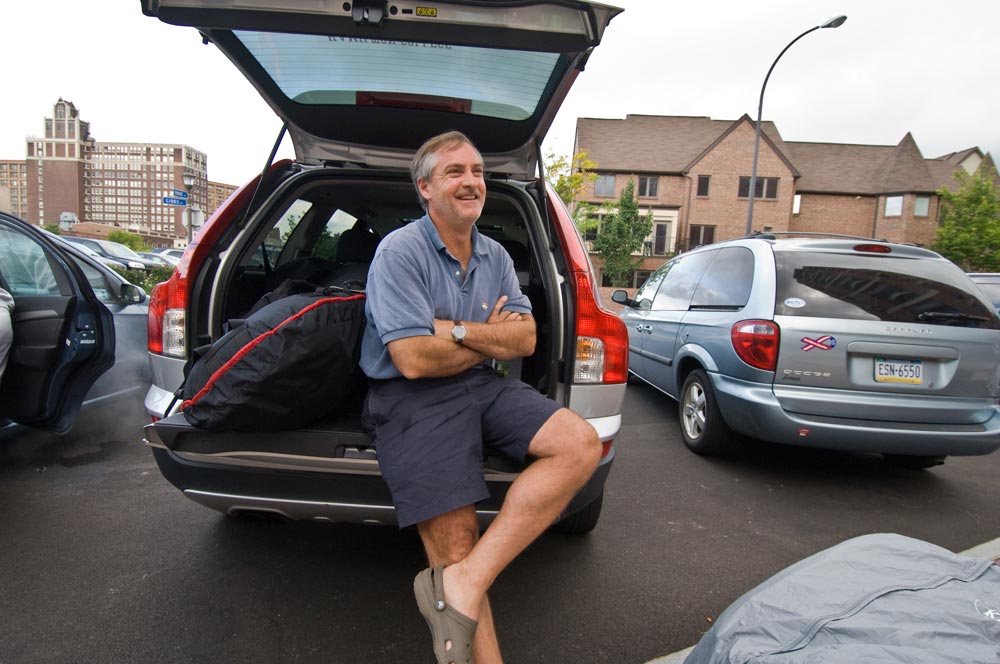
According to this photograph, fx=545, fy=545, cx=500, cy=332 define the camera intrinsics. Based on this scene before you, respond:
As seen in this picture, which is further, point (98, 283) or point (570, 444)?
point (98, 283)

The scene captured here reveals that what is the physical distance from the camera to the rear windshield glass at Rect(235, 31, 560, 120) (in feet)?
A: 6.82

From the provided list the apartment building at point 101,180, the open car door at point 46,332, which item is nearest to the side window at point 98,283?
the open car door at point 46,332

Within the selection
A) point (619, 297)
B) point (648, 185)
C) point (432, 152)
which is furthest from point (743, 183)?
→ point (432, 152)

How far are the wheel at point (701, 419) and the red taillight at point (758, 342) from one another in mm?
476

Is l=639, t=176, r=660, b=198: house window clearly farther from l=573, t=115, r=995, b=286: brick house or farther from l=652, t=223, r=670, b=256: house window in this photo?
l=652, t=223, r=670, b=256: house window

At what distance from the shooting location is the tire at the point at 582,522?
2.64 metres

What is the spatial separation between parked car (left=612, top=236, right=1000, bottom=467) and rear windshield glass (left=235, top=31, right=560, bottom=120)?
2195 mm

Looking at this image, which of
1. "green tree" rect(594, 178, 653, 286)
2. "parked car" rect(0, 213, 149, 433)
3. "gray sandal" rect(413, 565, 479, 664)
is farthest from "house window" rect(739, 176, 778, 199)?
"gray sandal" rect(413, 565, 479, 664)

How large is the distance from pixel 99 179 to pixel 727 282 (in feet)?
425

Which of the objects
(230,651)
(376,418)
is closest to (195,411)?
(376,418)

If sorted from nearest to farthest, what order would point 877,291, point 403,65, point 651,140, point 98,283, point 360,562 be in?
point 403,65
point 360,562
point 877,291
point 98,283
point 651,140

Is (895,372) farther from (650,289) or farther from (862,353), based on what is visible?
(650,289)

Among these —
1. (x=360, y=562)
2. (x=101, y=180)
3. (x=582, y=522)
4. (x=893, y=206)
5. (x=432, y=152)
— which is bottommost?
(x=360, y=562)

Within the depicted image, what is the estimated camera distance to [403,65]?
2.25 m
